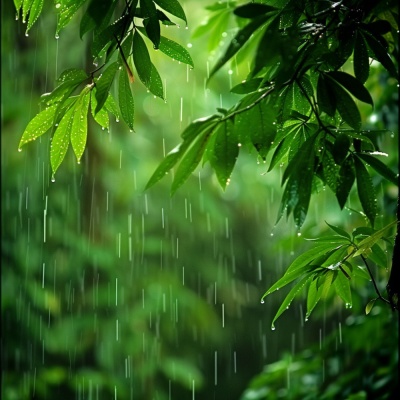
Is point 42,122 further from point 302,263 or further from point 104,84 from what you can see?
point 302,263

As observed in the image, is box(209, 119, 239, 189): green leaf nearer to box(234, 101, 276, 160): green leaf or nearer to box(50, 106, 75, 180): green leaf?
box(234, 101, 276, 160): green leaf

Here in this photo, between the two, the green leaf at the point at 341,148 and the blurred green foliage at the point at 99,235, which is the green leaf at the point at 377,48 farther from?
the blurred green foliage at the point at 99,235

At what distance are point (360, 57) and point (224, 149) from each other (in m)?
0.24

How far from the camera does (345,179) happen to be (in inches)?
30.3

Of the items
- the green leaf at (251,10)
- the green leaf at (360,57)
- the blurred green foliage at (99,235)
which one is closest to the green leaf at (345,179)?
the green leaf at (360,57)

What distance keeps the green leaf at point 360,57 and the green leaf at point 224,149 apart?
0.21 meters

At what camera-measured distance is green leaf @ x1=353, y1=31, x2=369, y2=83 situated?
0.76 meters

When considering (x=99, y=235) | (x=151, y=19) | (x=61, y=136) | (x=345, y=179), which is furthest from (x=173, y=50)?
(x=99, y=235)

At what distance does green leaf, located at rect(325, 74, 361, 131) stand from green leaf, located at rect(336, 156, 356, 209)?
0.22 ft

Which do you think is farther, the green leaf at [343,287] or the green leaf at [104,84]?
the green leaf at [343,287]

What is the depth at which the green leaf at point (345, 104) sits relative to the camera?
2.37 feet

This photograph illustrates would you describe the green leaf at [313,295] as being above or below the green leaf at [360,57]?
below

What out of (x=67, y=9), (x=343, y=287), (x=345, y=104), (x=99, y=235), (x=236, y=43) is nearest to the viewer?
(x=236, y=43)

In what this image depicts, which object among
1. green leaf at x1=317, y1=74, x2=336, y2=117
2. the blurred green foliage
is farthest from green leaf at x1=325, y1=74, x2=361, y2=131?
the blurred green foliage
